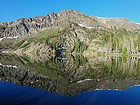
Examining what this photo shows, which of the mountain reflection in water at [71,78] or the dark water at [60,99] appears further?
the mountain reflection in water at [71,78]

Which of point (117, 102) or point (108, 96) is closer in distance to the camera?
point (117, 102)

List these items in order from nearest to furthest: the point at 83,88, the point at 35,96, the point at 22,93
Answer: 1. the point at 35,96
2. the point at 22,93
3. the point at 83,88

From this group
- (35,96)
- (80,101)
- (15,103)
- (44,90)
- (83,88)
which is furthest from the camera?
(83,88)

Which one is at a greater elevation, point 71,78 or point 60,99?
point 71,78

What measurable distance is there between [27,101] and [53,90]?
10381 millimetres

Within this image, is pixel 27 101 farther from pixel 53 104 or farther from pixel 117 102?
pixel 117 102

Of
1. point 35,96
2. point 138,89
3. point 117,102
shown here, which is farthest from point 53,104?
point 138,89

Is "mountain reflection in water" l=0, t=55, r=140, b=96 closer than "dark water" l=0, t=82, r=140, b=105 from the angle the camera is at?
No

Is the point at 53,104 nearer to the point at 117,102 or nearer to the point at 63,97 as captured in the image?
the point at 63,97

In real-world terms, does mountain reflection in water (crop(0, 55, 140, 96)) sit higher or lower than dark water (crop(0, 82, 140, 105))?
higher

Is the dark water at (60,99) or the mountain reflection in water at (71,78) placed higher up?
the mountain reflection in water at (71,78)

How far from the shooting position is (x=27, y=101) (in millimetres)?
35312

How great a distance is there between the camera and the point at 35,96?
129 feet

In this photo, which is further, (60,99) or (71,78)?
(71,78)
